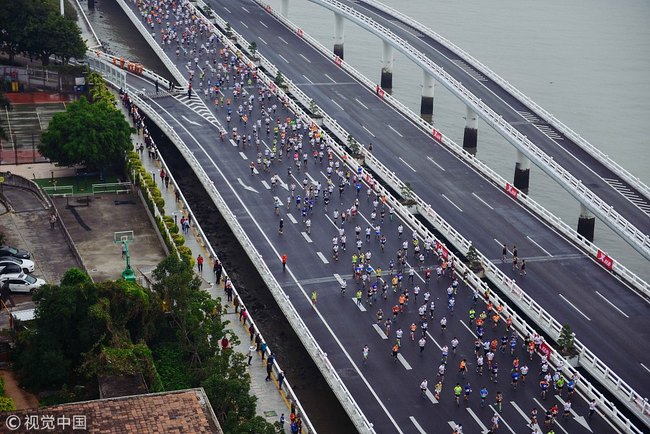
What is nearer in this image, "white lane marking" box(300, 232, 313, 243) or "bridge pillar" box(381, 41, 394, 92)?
"white lane marking" box(300, 232, 313, 243)

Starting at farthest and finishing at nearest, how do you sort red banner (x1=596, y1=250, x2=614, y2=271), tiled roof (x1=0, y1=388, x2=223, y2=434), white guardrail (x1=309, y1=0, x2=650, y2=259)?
white guardrail (x1=309, y1=0, x2=650, y2=259)
red banner (x1=596, y1=250, x2=614, y2=271)
tiled roof (x1=0, y1=388, x2=223, y2=434)

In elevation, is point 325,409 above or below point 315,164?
below

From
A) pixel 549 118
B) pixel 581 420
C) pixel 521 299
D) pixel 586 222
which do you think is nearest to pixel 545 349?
pixel 581 420

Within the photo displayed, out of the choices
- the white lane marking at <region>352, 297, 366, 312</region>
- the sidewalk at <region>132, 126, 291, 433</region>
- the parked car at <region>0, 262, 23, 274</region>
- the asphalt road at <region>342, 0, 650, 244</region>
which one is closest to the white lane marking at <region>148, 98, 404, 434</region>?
the white lane marking at <region>352, 297, 366, 312</region>

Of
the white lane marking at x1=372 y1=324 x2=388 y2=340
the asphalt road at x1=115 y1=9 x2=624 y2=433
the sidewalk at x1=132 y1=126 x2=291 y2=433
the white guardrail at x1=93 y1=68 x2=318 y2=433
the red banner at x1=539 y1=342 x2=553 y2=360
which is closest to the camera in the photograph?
the sidewalk at x1=132 y1=126 x2=291 y2=433

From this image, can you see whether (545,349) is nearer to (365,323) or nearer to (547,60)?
(365,323)

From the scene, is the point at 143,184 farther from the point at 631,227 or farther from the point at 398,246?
the point at 631,227

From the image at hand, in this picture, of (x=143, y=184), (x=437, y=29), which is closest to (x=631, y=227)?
(x=143, y=184)

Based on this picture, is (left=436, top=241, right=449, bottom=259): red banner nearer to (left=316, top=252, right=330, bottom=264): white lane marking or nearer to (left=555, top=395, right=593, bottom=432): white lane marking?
(left=316, top=252, right=330, bottom=264): white lane marking
